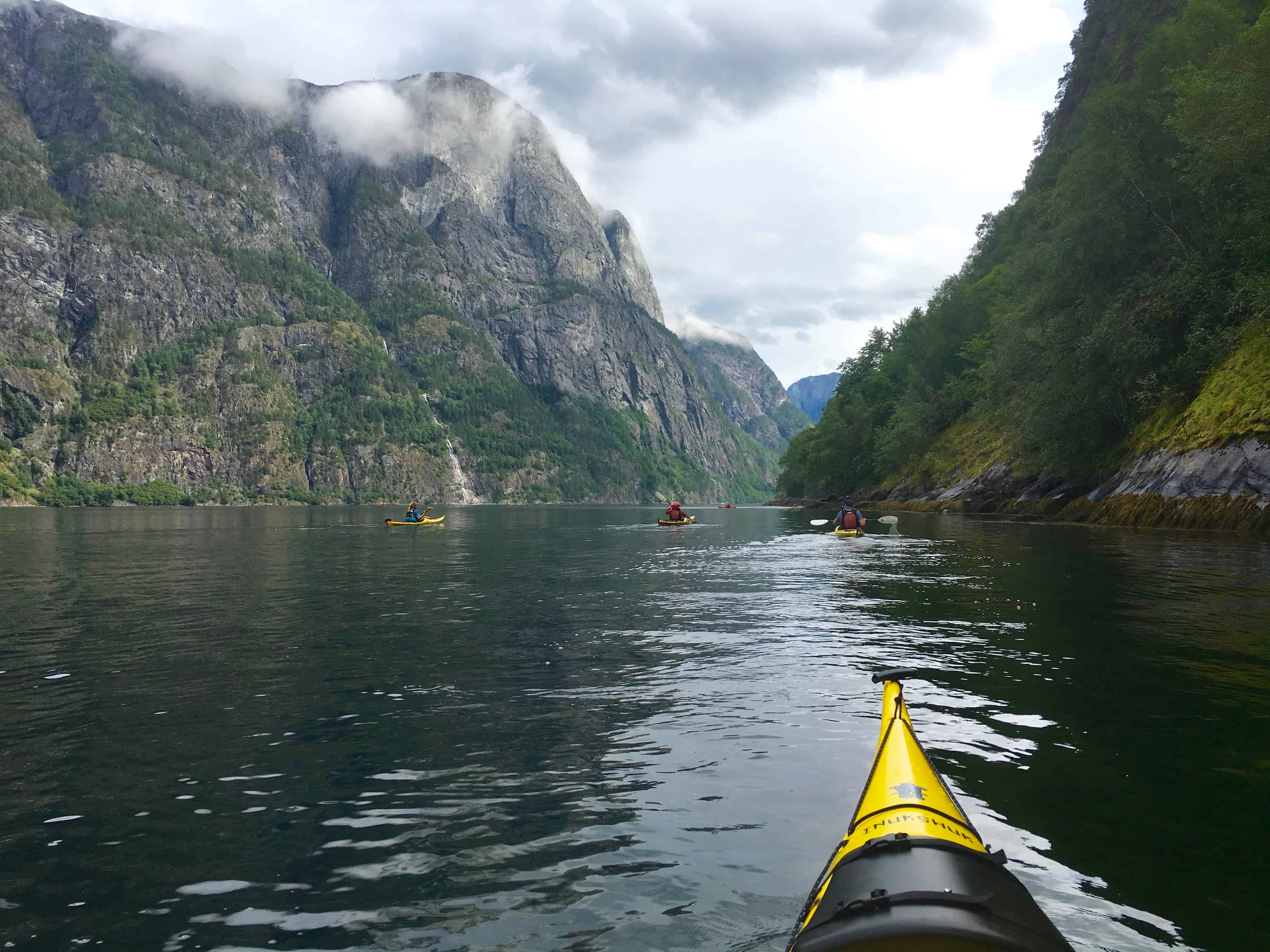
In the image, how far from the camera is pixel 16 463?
181 m

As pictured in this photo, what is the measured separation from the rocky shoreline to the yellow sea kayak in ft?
136

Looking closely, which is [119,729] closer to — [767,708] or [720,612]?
[767,708]

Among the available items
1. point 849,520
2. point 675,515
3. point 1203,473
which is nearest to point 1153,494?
point 1203,473

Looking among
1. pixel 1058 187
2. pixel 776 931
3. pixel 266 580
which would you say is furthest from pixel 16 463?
pixel 776 931

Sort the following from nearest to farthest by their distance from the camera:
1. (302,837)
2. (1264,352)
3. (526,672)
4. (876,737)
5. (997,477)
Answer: (302,837), (876,737), (526,672), (1264,352), (997,477)

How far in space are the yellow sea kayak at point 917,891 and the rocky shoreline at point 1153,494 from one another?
1635 inches

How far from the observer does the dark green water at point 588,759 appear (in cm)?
609

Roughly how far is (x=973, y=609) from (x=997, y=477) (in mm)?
55326

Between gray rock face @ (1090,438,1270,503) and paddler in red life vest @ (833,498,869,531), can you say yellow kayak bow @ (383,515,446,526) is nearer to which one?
paddler in red life vest @ (833,498,869,531)

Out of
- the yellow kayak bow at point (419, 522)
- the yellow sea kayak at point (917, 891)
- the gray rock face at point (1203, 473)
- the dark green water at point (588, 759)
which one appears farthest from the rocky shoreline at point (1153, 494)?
the yellow kayak bow at point (419, 522)

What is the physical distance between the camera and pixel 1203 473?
4084 centimetres

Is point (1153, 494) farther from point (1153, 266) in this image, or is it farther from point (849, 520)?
point (849, 520)

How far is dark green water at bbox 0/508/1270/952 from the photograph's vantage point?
20.0ft

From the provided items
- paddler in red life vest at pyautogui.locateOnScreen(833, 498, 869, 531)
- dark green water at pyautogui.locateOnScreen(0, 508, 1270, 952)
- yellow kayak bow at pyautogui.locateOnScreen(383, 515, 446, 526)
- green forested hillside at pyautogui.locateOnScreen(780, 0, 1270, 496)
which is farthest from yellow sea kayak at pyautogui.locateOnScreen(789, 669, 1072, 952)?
yellow kayak bow at pyautogui.locateOnScreen(383, 515, 446, 526)
